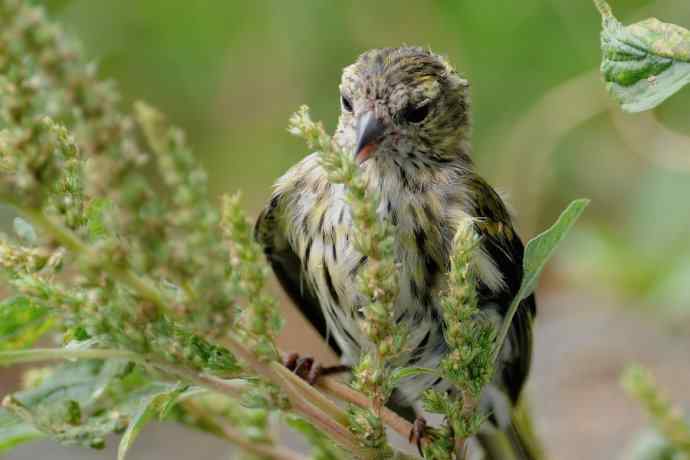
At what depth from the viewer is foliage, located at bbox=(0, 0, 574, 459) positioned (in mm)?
974

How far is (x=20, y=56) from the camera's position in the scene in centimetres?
97

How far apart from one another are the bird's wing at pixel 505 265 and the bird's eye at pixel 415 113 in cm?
19

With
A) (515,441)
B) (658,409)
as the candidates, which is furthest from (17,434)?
(515,441)

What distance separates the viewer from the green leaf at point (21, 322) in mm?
1490

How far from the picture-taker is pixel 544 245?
1.45 m

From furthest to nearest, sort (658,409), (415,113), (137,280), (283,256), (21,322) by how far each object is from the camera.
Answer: (283,256), (415,113), (658,409), (21,322), (137,280)

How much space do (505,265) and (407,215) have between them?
244mm

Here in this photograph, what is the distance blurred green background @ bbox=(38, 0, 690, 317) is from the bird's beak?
174 centimetres

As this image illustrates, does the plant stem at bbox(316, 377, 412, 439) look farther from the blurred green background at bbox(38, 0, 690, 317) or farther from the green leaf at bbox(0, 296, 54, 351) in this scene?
the blurred green background at bbox(38, 0, 690, 317)

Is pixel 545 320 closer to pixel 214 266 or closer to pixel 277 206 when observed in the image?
pixel 277 206

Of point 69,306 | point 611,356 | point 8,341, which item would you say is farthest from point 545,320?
point 69,306

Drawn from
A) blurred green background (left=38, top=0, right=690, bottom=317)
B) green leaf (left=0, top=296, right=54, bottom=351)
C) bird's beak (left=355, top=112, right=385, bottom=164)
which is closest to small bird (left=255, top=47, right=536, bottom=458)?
bird's beak (left=355, top=112, right=385, bottom=164)

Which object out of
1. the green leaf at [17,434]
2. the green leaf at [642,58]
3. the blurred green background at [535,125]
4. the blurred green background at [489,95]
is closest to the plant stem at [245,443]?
the green leaf at [17,434]

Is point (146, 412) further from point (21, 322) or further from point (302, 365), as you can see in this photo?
point (302, 365)
